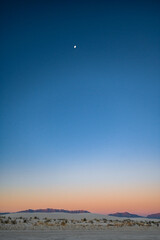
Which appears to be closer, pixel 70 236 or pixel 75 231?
pixel 70 236

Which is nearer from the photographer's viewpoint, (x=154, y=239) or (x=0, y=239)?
(x=0, y=239)

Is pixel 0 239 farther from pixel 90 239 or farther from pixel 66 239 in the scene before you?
pixel 90 239

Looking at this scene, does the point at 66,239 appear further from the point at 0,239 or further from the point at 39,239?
the point at 0,239

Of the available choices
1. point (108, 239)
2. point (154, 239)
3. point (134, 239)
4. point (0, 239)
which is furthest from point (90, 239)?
point (0, 239)

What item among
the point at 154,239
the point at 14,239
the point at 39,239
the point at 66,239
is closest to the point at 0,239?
the point at 14,239

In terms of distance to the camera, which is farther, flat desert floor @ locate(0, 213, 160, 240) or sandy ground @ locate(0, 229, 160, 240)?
flat desert floor @ locate(0, 213, 160, 240)

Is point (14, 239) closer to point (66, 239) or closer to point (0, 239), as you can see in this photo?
point (0, 239)

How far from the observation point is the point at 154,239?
59.7 ft

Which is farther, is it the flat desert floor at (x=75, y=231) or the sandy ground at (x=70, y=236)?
the flat desert floor at (x=75, y=231)

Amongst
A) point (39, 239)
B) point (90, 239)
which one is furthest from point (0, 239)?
point (90, 239)

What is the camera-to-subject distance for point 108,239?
1786 centimetres

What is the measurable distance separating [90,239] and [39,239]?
358 centimetres

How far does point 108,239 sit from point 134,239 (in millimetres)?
1913

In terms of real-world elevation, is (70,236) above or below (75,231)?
below
